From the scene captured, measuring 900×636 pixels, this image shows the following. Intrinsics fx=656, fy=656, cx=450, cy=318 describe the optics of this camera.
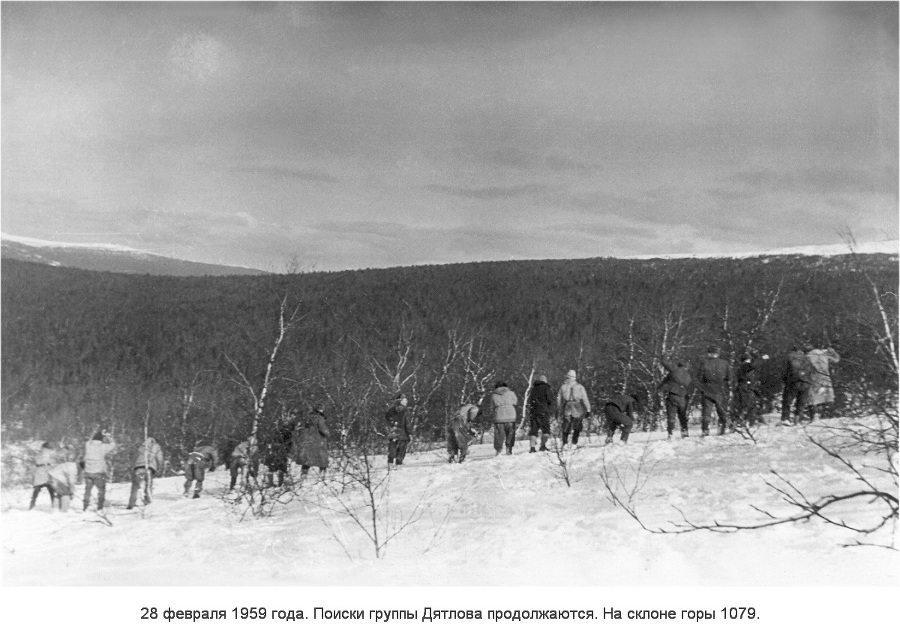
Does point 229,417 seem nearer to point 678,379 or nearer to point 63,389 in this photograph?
point 63,389

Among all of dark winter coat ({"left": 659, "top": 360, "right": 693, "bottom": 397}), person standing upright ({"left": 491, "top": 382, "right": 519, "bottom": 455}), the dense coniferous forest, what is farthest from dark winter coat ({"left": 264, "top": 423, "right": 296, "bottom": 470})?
dark winter coat ({"left": 659, "top": 360, "right": 693, "bottom": 397})

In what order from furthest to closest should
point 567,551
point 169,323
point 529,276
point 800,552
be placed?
point 529,276 < point 169,323 < point 567,551 < point 800,552

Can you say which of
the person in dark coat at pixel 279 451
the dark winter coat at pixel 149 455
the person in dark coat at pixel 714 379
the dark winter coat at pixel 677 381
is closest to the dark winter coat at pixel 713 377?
the person in dark coat at pixel 714 379

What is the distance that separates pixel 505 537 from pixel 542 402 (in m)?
4.76

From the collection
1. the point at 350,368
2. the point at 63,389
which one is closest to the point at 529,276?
the point at 350,368

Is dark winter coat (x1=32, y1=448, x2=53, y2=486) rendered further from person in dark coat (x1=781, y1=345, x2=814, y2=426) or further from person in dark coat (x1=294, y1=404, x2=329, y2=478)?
person in dark coat (x1=781, y1=345, x2=814, y2=426)

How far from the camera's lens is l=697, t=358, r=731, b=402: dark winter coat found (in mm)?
11180

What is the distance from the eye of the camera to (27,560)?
26.8 ft

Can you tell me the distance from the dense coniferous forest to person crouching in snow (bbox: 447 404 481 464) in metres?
1.84

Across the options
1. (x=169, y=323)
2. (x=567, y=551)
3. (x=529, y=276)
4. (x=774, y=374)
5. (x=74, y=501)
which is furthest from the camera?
(x=529, y=276)

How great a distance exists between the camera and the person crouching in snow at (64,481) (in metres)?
10.0

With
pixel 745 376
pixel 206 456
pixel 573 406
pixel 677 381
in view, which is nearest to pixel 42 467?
pixel 206 456

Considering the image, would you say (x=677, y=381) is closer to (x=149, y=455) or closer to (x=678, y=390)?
(x=678, y=390)

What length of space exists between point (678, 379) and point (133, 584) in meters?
8.70
